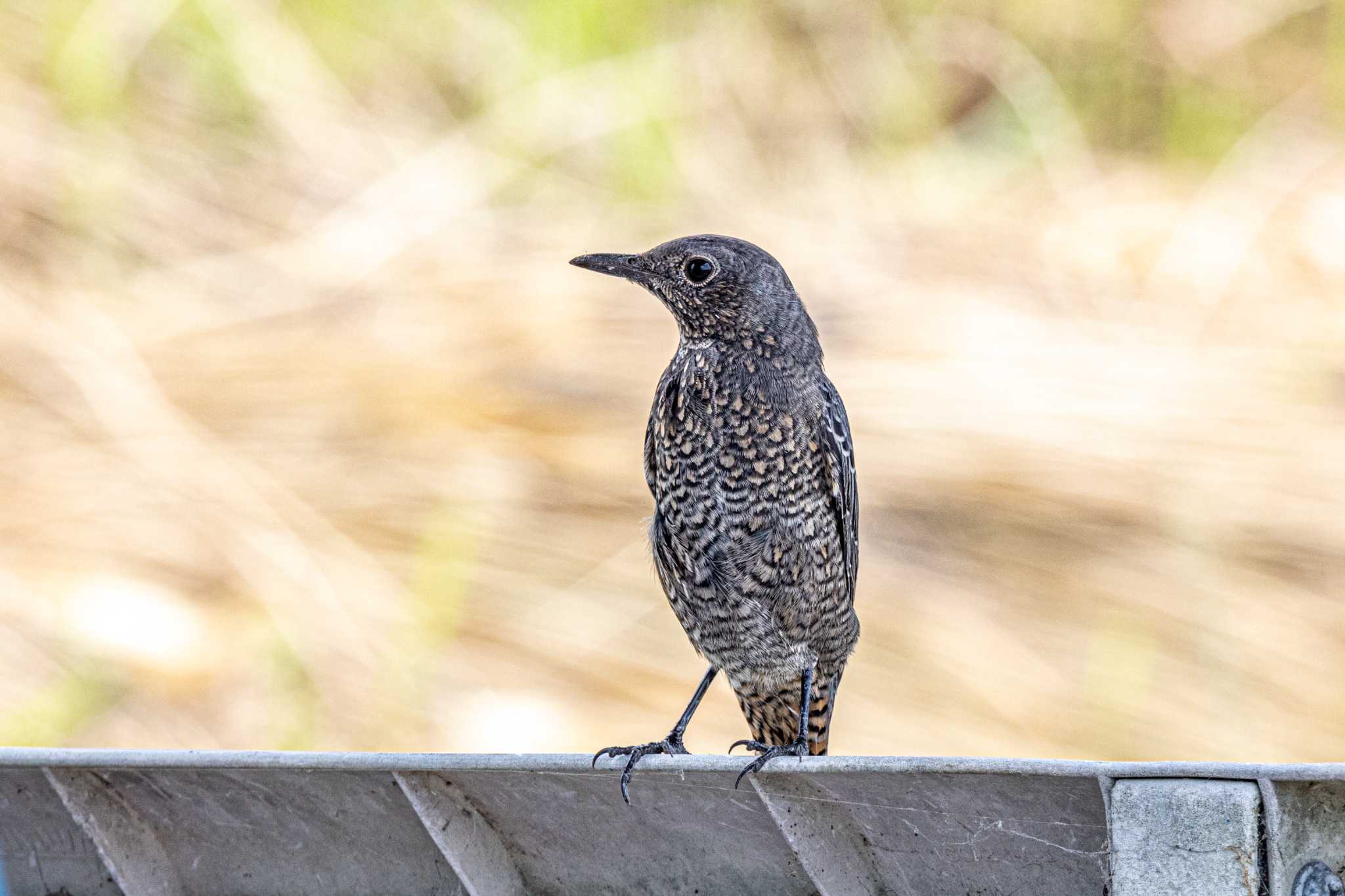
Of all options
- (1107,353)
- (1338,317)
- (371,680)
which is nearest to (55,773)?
(371,680)

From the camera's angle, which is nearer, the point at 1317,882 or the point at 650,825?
the point at 1317,882

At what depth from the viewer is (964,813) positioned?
256 cm

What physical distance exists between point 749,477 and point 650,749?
27.9 inches

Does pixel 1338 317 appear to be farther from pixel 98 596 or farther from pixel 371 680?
pixel 98 596

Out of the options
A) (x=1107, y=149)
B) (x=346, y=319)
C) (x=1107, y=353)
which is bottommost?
(x=346, y=319)

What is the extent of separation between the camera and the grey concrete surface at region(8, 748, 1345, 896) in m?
2.25

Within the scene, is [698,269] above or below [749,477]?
above

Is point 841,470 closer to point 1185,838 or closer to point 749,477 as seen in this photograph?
point 749,477

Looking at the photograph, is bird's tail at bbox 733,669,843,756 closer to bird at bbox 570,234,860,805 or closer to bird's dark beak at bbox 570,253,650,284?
bird at bbox 570,234,860,805

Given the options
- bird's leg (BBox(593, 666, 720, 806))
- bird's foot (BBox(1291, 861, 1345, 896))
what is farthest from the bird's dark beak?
bird's foot (BBox(1291, 861, 1345, 896))

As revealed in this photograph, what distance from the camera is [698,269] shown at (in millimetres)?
3832

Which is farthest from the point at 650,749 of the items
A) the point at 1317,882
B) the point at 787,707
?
the point at 1317,882

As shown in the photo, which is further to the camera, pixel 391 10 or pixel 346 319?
pixel 391 10

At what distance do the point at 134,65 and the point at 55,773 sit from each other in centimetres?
606
